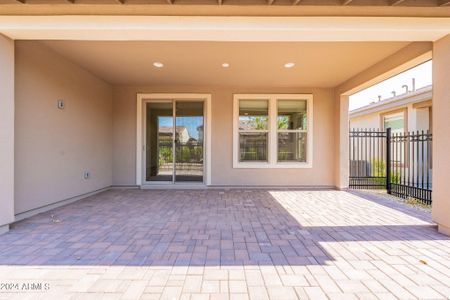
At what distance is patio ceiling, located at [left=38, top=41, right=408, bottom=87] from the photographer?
3.87m

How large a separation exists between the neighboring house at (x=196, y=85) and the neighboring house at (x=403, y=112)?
3709 mm

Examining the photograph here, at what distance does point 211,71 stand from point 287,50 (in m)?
1.69

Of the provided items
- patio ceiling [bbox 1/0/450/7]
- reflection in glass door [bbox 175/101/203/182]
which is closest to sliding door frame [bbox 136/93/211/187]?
reflection in glass door [bbox 175/101/203/182]

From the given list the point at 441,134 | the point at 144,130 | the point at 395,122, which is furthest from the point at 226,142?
the point at 395,122

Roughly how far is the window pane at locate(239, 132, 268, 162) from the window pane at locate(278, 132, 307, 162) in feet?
1.38

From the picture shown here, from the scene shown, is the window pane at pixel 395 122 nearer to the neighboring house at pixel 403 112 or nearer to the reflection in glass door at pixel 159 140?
the neighboring house at pixel 403 112

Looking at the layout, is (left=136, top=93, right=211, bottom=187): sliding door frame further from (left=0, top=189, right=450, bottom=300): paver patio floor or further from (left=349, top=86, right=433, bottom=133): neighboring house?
(left=349, top=86, right=433, bottom=133): neighboring house

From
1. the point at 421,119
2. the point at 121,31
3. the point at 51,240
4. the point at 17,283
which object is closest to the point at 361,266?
the point at 17,283

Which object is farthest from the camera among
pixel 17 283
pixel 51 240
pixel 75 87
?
pixel 75 87

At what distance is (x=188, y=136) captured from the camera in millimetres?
6398

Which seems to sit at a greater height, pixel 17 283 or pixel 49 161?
pixel 49 161

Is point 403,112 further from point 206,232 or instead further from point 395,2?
point 206,232

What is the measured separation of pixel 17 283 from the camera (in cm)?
192

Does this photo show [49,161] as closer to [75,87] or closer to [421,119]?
[75,87]
